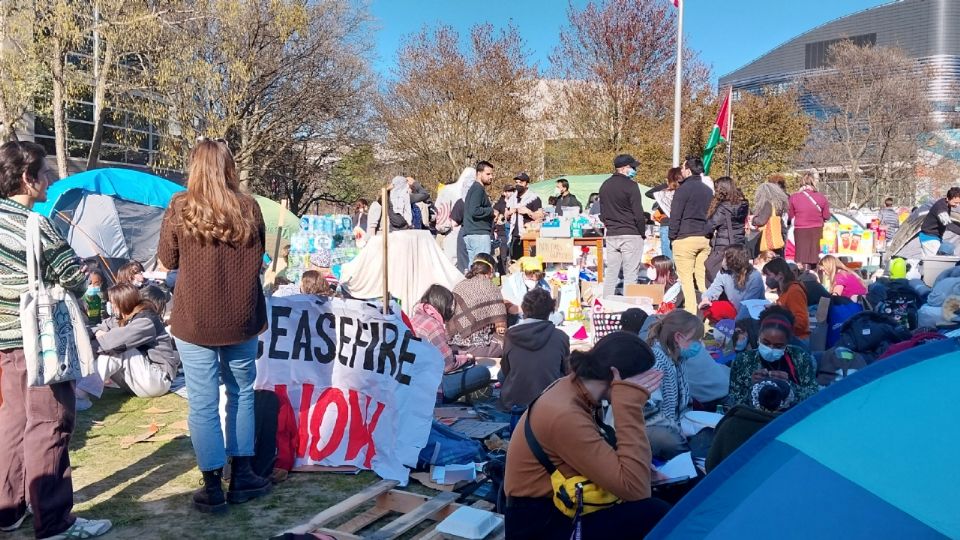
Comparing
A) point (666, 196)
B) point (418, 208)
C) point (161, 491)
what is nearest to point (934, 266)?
point (666, 196)

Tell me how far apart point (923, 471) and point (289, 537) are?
2178 millimetres

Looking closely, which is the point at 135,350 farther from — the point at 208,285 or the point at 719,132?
the point at 719,132

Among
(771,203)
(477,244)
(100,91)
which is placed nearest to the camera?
(477,244)

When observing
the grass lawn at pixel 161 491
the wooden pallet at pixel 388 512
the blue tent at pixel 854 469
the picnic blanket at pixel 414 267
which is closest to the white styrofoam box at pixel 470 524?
the wooden pallet at pixel 388 512

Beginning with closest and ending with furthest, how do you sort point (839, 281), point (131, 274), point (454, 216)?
point (131, 274), point (839, 281), point (454, 216)

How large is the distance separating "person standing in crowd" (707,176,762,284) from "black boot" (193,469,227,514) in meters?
7.39

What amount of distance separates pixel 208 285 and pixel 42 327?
759 millimetres

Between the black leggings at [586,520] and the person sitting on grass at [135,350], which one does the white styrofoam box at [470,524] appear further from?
the person sitting on grass at [135,350]

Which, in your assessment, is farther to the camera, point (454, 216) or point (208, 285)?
point (454, 216)

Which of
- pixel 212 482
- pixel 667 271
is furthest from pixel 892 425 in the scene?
pixel 667 271

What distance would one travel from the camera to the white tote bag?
3436 mm

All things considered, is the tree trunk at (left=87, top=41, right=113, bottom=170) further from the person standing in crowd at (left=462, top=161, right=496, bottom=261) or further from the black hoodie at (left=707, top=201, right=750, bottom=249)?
the black hoodie at (left=707, top=201, right=750, bottom=249)

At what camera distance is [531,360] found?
5.72 m

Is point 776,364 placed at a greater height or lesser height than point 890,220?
lesser
